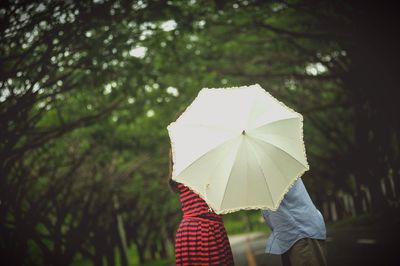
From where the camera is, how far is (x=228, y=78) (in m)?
14.7

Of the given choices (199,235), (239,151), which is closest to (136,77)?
(199,235)

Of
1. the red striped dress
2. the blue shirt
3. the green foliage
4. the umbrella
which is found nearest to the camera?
the umbrella

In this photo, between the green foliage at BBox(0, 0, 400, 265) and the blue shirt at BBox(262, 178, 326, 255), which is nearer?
the blue shirt at BBox(262, 178, 326, 255)

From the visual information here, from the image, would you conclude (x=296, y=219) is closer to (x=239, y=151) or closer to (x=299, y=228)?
(x=299, y=228)

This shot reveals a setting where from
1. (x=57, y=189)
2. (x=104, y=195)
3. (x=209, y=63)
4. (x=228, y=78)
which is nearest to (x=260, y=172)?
(x=209, y=63)

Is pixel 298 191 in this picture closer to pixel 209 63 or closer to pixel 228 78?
pixel 209 63

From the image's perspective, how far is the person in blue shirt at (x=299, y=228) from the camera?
3.96 m

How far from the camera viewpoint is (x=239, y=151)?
372 centimetres

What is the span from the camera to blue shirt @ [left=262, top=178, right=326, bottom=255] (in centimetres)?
396

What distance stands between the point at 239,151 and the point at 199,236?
2.89 feet

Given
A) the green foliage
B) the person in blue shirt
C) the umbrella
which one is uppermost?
the green foliage

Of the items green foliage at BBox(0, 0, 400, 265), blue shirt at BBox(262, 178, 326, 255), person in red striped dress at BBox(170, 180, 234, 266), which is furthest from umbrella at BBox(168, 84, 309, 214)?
green foliage at BBox(0, 0, 400, 265)

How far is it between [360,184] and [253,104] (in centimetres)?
2205

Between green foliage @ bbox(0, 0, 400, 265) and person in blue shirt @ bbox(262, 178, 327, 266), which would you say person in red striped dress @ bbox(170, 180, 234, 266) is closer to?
person in blue shirt @ bbox(262, 178, 327, 266)
